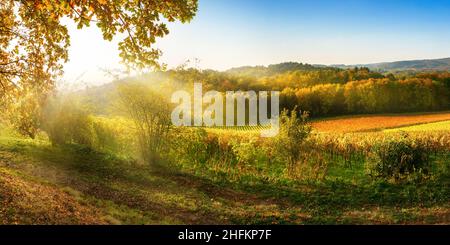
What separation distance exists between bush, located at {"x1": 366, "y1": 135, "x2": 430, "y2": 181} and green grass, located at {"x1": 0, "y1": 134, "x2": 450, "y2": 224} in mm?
681

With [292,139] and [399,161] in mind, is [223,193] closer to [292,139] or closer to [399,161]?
[292,139]

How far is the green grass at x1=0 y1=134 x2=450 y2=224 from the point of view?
40.5ft

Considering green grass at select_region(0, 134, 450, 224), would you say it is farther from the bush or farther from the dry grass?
the dry grass

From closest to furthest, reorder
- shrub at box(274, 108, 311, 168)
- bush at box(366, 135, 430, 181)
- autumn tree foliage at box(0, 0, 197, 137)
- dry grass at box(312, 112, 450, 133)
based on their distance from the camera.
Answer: autumn tree foliage at box(0, 0, 197, 137)
bush at box(366, 135, 430, 181)
shrub at box(274, 108, 311, 168)
dry grass at box(312, 112, 450, 133)

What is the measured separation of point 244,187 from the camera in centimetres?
1656

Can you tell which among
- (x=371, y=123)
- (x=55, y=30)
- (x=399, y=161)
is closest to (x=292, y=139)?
(x=399, y=161)

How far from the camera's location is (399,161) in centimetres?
1748

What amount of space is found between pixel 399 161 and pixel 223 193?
24.5ft

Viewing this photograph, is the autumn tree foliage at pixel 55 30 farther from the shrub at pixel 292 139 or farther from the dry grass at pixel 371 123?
the dry grass at pixel 371 123

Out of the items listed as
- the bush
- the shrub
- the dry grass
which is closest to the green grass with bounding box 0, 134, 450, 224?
the bush

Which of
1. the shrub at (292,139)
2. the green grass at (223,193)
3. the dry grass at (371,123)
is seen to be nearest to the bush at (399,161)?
the green grass at (223,193)

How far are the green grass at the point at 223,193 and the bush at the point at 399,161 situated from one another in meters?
0.68
